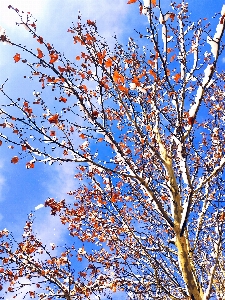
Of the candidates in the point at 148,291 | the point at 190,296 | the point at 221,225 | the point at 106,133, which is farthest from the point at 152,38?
the point at 148,291

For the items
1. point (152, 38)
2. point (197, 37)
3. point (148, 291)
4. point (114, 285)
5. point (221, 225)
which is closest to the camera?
point (152, 38)

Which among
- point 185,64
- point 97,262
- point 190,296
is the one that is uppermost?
point 185,64

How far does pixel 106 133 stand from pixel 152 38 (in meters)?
1.72

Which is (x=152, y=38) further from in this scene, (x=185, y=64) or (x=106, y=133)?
(x=185, y=64)

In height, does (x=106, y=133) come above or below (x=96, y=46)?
below

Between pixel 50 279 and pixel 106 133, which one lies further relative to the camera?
pixel 50 279

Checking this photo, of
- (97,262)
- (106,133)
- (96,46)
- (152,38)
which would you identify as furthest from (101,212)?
(152,38)

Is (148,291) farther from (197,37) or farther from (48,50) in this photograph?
(197,37)

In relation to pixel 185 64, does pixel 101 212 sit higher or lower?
lower

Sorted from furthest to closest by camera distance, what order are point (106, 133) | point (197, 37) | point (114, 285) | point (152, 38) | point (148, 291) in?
point (197, 37) → point (114, 285) → point (148, 291) → point (106, 133) → point (152, 38)

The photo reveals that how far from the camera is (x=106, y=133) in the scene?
15.1 ft

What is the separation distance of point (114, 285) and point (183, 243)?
2301 millimetres

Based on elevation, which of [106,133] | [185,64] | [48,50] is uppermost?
[185,64]

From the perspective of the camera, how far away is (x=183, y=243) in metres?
4.86
